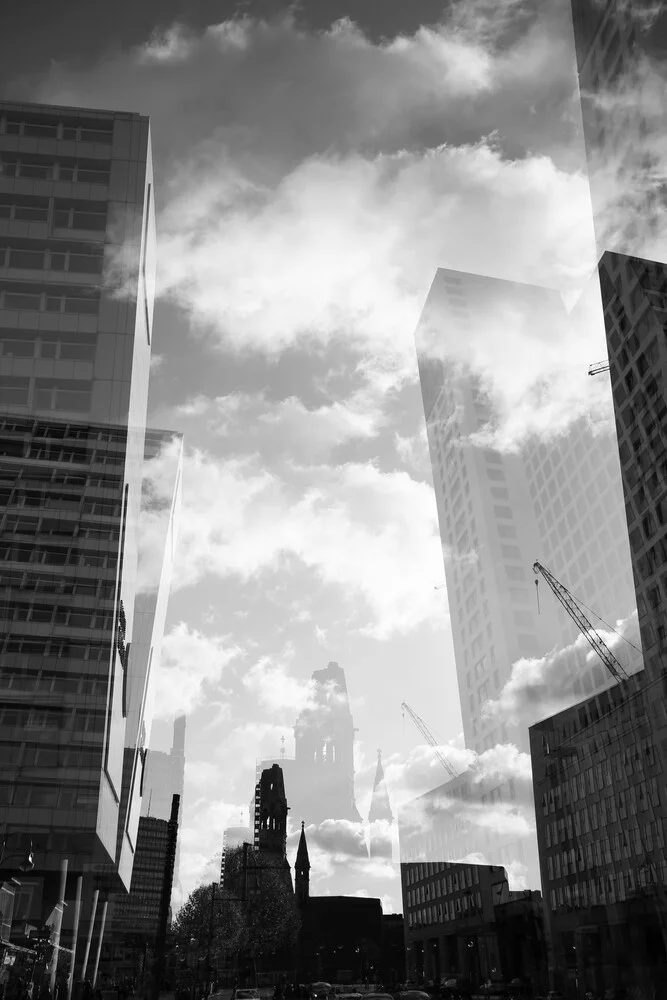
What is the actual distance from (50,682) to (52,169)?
63334 millimetres

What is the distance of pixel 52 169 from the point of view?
103 meters

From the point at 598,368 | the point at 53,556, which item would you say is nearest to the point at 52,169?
the point at 53,556

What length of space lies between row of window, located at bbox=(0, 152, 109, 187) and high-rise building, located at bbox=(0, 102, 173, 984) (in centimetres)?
17

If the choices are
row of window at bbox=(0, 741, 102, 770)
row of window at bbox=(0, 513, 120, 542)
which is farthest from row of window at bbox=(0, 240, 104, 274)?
row of window at bbox=(0, 741, 102, 770)

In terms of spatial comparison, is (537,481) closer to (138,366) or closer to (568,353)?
(568,353)

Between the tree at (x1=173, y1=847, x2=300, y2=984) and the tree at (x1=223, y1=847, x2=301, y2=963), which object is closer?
the tree at (x1=173, y1=847, x2=300, y2=984)

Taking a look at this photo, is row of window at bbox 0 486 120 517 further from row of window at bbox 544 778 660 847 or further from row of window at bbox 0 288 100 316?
row of window at bbox 544 778 660 847

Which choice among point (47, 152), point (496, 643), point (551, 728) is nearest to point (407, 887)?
point (496, 643)

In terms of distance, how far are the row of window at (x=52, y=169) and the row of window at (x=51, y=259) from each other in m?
9.64

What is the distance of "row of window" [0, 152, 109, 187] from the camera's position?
10225 cm

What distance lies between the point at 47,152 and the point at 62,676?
65.0 m

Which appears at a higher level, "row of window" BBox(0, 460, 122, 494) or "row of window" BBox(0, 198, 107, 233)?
"row of window" BBox(0, 198, 107, 233)

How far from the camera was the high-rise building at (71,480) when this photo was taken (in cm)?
7719

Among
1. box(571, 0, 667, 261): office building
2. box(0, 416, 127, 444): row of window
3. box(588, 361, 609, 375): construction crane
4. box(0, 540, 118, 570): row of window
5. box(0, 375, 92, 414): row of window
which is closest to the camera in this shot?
box(571, 0, 667, 261): office building
